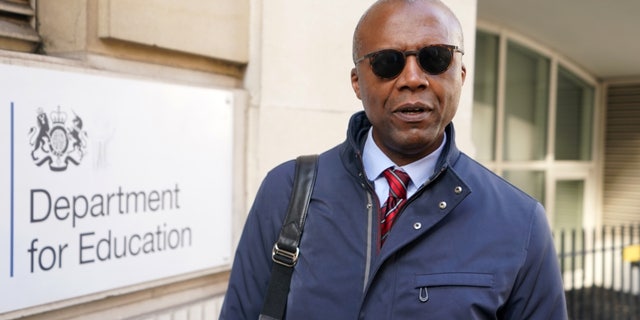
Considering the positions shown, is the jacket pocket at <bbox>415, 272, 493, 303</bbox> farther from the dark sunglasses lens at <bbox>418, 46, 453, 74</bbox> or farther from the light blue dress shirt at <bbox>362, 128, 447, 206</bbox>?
the dark sunglasses lens at <bbox>418, 46, 453, 74</bbox>

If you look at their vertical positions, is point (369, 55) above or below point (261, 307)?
above

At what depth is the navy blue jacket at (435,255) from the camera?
1.45m

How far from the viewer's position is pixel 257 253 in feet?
5.67

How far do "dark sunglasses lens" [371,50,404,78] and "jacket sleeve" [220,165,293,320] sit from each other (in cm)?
41

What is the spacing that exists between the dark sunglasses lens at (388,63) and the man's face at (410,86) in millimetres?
14

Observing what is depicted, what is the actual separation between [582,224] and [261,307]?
9471 mm

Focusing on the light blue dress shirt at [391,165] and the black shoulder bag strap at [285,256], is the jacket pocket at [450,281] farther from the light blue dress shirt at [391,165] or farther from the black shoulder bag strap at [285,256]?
the black shoulder bag strap at [285,256]

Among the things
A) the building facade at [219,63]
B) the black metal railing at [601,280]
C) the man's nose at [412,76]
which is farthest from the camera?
the black metal railing at [601,280]

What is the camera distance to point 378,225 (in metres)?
1.56

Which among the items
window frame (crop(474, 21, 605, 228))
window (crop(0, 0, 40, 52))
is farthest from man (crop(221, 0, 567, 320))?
window frame (crop(474, 21, 605, 228))

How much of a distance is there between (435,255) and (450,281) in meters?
0.07

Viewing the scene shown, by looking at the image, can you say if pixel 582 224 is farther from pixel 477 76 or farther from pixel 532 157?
pixel 477 76

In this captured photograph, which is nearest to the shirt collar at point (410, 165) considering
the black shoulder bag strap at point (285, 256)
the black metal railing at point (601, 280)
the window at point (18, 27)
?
the black shoulder bag strap at point (285, 256)

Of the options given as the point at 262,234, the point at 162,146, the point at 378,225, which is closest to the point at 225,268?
the point at 162,146
